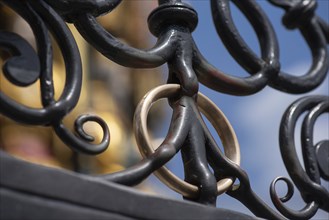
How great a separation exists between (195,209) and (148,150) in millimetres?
Result: 69

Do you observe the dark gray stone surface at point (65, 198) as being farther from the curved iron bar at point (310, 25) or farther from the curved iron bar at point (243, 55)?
the curved iron bar at point (310, 25)

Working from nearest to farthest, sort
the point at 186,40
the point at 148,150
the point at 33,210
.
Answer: the point at 33,210 < the point at 148,150 < the point at 186,40

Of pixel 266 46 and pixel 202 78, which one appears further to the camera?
pixel 266 46

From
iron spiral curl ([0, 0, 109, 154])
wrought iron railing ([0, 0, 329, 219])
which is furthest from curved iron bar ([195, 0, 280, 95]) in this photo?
iron spiral curl ([0, 0, 109, 154])

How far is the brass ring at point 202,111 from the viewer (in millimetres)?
637

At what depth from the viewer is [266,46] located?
88cm

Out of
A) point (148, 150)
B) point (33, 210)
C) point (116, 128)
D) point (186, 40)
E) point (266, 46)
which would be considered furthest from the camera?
point (116, 128)

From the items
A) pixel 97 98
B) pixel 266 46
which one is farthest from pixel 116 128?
pixel 266 46

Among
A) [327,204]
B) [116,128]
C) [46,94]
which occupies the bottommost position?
[116,128]

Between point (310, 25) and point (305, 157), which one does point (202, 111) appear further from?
point (310, 25)

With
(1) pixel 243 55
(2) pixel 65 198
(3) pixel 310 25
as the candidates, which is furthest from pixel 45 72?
(3) pixel 310 25

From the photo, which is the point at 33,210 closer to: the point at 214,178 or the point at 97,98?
the point at 214,178

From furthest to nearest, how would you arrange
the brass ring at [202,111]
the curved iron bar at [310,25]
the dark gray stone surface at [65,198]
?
the curved iron bar at [310,25] → the brass ring at [202,111] → the dark gray stone surface at [65,198]

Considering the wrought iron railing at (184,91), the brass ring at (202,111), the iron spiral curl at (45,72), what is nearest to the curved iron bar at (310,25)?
the wrought iron railing at (184,91)
